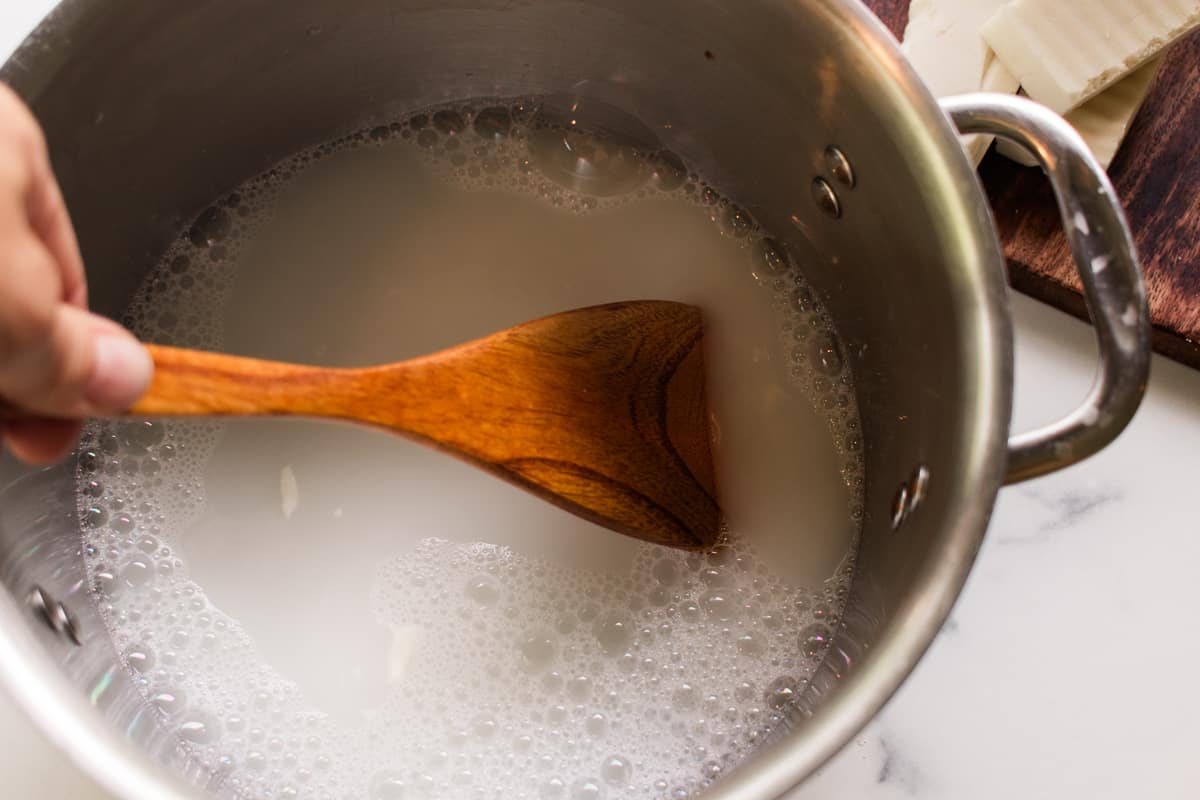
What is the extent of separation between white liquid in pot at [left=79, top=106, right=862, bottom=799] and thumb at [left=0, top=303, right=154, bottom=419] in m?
0.43

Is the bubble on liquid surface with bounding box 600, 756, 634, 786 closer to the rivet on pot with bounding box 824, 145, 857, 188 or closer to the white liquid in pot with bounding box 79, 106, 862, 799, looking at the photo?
the white liquid in pot with bounding box 79, 106, 862, 799

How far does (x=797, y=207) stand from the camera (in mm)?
1009

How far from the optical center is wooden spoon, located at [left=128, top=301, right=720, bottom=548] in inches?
27.8

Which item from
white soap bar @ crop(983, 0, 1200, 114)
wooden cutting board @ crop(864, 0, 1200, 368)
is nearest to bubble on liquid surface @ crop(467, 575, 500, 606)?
wooden cutting board @ crop(864, 0, 1200, 368)

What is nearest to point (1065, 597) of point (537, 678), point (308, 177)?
point (537, 678)

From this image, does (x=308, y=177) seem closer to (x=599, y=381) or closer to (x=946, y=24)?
(x=599, y=381)

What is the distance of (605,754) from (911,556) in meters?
0.32

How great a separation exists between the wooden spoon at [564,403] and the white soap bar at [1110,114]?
1.34 ft

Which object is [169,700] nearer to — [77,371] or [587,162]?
[77,371]

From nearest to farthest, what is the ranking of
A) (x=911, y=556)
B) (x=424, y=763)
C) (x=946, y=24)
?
(x=911, y=556)
(x=424, y=763)
(x=946, y=24)

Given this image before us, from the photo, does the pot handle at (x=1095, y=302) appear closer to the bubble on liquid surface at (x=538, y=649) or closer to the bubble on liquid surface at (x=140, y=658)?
the bubble on liquid surface at (x=538, y=649)

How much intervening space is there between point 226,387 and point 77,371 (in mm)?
126

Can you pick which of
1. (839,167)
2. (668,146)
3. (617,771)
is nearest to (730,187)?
(668,146)

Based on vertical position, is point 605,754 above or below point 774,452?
below
